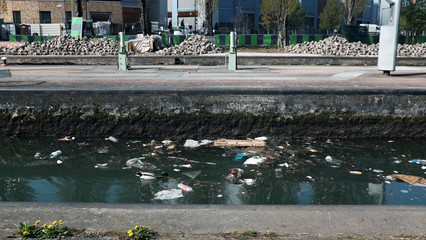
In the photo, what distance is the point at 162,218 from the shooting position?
4.72 m

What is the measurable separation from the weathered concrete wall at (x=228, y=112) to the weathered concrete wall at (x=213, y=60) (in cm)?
935

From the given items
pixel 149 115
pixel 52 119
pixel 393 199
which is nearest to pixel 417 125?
pixel 393 199

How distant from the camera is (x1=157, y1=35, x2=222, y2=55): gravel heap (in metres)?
23.7

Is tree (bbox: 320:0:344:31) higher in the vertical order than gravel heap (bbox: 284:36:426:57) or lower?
higher

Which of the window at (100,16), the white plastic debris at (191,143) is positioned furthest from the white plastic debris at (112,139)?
the window at (100,16)

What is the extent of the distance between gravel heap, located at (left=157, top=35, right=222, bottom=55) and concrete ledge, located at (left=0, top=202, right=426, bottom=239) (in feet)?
63.1

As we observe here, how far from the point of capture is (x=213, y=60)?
19.6 meters

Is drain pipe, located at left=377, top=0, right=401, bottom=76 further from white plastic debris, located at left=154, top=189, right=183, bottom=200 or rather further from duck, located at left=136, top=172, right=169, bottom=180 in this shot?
white plastic debris, located at left=154, top=189, right=183, bottom=200

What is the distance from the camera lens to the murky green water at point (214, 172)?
6.88 m

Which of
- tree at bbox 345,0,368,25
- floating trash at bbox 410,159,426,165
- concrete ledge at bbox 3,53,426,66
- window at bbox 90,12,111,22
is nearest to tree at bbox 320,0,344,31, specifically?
tree at bbox 345,0,368,25

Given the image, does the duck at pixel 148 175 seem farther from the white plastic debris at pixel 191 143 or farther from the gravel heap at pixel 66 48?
the gravel heap at pixel 66 48

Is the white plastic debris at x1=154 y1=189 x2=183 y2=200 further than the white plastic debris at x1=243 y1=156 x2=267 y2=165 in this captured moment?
No

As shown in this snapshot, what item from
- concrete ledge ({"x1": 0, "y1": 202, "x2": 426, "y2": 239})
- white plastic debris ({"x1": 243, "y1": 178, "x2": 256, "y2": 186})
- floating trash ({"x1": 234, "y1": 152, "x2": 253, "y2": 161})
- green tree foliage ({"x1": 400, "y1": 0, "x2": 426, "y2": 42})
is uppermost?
green tree foliage ({"x1": 400, "y1": 0, "x2": 426, "y2": 42})

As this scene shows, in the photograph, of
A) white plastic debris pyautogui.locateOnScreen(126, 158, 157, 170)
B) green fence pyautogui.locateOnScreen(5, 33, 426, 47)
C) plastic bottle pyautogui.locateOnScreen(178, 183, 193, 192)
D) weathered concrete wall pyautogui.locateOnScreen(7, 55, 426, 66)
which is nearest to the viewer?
plastic bottle pyautogui.locateOnScreen(178, 183, 193, 192)
